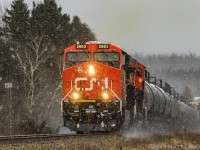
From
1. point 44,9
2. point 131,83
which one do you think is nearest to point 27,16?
point 44,9

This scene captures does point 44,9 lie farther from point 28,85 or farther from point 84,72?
point 84,72

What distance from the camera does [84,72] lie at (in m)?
24.0

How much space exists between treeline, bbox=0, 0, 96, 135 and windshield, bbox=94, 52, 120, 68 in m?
18.0

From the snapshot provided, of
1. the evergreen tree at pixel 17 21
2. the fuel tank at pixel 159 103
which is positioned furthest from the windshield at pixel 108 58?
the evergreen tree at pixel 17 21

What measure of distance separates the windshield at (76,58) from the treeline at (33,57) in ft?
57.1

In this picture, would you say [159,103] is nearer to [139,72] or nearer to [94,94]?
[139,72]

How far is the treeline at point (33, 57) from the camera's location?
46.6 metres

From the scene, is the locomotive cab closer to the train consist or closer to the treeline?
the train consist

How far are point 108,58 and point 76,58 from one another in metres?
1.69

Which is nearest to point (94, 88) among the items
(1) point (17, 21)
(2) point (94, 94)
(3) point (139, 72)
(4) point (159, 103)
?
(2) point (94, 94)

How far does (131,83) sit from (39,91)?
2554 cm

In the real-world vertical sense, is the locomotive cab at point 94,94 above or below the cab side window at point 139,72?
below

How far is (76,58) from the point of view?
965 inches

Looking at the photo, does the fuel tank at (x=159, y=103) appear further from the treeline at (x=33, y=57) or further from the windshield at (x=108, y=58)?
the treeline at (x=33, y=57)
